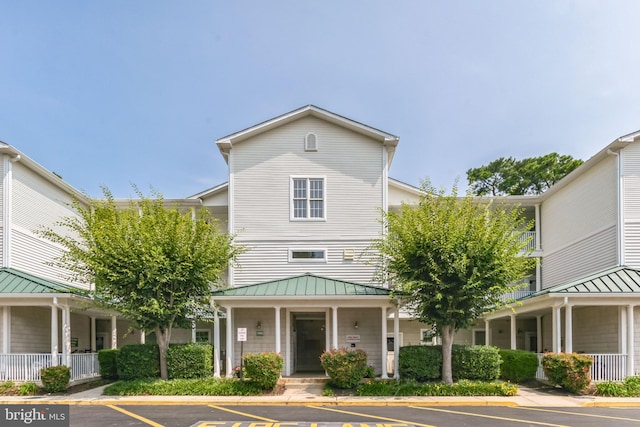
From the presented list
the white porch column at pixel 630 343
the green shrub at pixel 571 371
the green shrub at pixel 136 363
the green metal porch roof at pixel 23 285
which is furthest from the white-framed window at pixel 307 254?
the white porch column at pixel 630 343

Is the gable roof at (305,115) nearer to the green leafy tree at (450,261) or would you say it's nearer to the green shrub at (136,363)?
the green leafy tree at (450,261)

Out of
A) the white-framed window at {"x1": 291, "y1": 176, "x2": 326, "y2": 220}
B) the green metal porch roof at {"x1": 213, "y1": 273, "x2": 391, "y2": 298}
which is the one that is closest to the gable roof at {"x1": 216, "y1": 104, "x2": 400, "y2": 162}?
the white-framed window at {"x1": 291, "y1": 176, "x2": 326, "y2": 220}

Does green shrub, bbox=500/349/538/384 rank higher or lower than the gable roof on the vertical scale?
lower

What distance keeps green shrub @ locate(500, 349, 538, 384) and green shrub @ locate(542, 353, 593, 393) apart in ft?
5.37

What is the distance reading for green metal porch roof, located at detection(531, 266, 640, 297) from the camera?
638 inches

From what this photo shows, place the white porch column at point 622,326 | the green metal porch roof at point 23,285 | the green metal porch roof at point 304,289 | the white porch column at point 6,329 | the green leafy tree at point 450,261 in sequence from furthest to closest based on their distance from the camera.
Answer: the green metal porch roof at point 304,289 < the white porch column at point 622,326 < the white porch column at point 6,329 < the green metal porch roof at point 23,285 < the green leafy tree at point 450,261

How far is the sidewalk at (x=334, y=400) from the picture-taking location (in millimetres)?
13984

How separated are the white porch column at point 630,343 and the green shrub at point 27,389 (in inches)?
726

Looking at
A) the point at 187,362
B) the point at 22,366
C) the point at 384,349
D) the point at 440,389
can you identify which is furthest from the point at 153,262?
the point at 440,389

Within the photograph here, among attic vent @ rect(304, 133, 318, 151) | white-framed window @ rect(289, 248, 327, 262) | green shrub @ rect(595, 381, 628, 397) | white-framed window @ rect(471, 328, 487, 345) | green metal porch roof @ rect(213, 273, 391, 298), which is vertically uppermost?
attic vent @ rect(304, 133, 318, 151)

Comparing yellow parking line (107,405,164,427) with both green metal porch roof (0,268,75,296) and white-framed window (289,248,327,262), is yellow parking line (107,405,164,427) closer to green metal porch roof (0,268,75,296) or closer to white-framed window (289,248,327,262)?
green metal porch roof (0,268,75,296)

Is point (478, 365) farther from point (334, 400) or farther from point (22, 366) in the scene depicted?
point (22, 366)

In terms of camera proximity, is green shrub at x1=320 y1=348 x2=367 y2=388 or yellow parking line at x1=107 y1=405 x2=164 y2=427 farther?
green shrub at x1=320 y1=348 x2=367 y2=388

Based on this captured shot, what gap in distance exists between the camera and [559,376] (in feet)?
50.8
